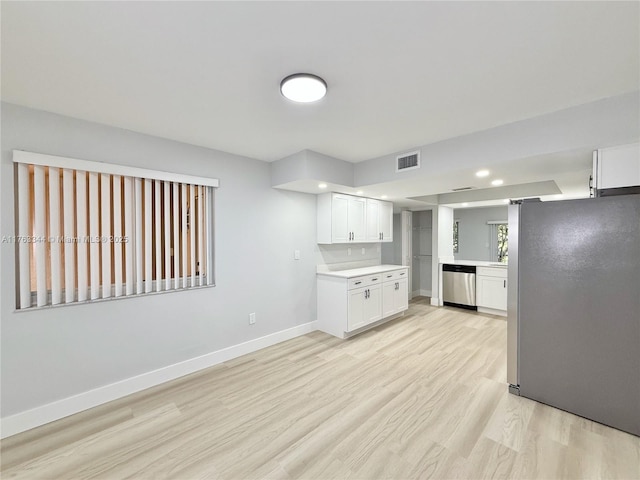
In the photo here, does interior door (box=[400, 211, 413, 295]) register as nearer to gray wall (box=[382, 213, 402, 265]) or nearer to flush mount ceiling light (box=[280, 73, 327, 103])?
gray wall (box=[382, 213, 402, 265])

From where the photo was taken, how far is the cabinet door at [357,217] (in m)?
4.52

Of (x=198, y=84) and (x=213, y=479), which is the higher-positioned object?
(x=198, y=84)

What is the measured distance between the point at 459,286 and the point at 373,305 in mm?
2380

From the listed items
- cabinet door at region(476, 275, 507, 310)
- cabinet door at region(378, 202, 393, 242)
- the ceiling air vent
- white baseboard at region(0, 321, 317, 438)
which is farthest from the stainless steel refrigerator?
white baseboard at region(0, 321, 317, 438)

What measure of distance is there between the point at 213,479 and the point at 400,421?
1406 millimetres

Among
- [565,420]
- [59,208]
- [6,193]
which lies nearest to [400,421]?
[565,420]

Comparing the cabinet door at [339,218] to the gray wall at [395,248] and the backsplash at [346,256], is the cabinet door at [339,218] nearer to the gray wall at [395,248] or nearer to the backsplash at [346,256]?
the backsplash at [346,256]

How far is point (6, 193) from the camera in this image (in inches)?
83.7

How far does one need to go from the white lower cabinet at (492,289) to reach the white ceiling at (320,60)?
10.3 ft

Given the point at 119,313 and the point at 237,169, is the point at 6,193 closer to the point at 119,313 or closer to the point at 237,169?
the point at 119,313

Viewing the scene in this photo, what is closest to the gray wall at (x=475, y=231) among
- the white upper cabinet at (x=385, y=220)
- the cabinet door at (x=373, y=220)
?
the white upper cabinet at (x=385, y=220)

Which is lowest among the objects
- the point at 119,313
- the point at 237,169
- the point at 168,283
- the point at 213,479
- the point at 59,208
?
the point at 213,479

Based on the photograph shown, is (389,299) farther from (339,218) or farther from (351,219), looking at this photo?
(339,218)

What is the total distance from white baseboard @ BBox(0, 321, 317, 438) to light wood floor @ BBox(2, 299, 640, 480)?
0.09 metres
